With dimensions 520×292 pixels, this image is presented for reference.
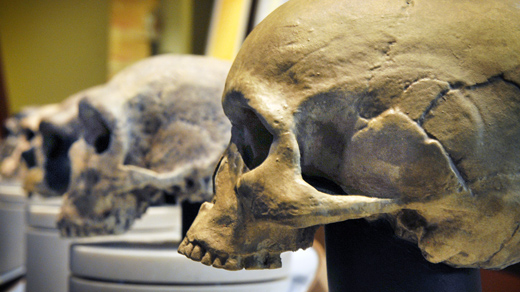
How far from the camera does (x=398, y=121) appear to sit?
0.93 m

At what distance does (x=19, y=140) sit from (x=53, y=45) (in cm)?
157

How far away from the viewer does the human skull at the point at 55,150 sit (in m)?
2.47

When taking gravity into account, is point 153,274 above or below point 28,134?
below

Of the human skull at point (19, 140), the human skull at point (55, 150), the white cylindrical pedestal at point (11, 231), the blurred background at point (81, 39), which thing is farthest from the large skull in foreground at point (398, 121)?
Result: the blurred background at point (81, 39)

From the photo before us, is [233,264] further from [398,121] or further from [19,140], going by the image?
[19,140]

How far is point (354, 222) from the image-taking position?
1147mm

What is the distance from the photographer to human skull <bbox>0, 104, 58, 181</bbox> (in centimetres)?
312

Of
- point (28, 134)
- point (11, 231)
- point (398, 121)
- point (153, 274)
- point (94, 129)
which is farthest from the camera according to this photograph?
point (11, 231)

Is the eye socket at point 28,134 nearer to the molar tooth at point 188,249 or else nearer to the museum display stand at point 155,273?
the museum display stand at point 155,273

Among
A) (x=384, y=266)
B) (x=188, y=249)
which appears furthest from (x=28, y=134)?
(x=384, y=266)

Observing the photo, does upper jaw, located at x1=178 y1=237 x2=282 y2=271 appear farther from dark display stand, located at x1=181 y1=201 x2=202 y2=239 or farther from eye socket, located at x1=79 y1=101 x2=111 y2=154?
eye socket, located at x1=79 y1=101 x2=111 y2=154

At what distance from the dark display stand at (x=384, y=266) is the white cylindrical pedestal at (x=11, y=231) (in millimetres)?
2683

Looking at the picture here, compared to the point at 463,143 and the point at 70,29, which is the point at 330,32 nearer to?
the point at 463,143

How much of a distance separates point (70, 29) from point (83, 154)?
349 cm
